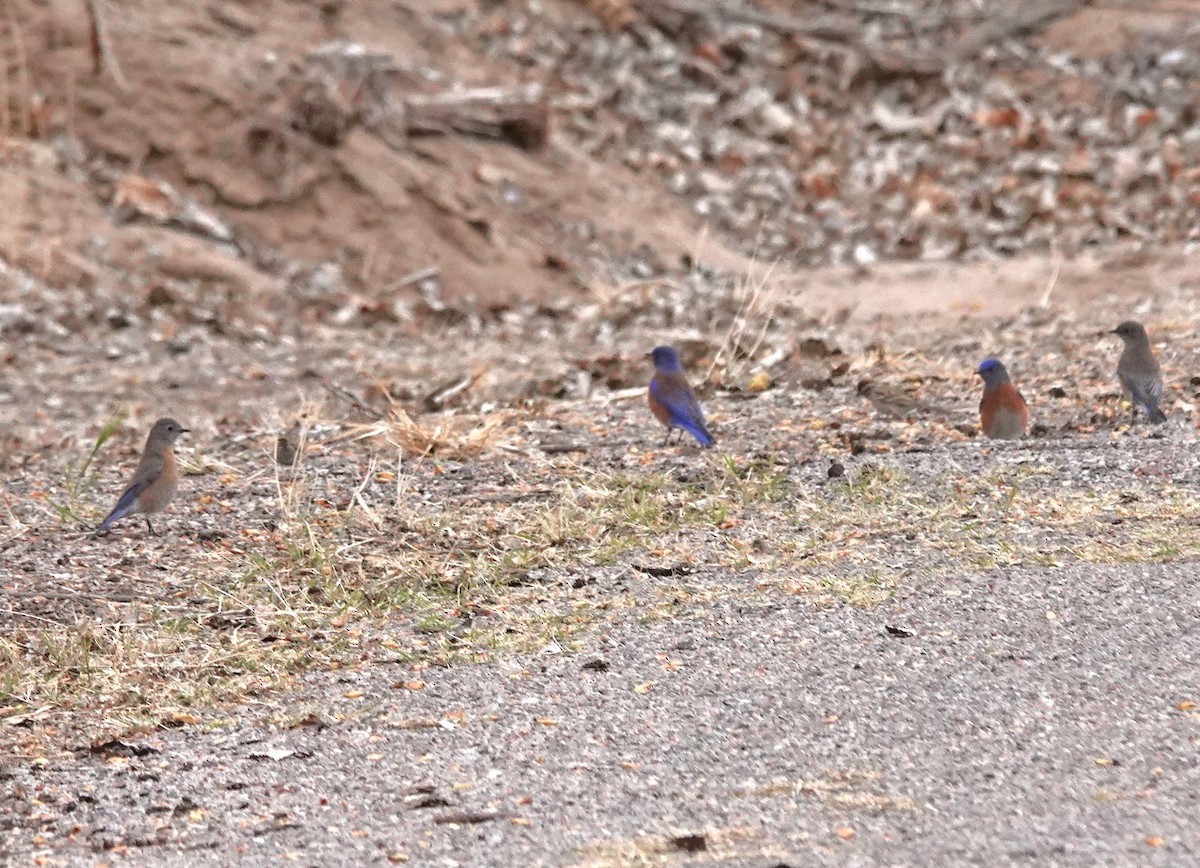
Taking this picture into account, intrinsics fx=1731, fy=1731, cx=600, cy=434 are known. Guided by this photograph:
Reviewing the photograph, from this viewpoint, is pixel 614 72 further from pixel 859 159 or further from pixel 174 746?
pixel 174 746

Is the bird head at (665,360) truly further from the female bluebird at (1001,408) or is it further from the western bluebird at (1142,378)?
the western bluebird at (1142,378)

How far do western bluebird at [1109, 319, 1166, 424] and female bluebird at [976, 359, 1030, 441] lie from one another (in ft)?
1.55

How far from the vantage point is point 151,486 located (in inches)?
237

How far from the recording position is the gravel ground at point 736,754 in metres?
3.46

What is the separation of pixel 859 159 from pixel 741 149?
39.5 inches

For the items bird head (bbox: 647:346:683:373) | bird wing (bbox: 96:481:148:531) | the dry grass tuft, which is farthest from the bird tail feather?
bird wing (bbox: 96:481:148:531)

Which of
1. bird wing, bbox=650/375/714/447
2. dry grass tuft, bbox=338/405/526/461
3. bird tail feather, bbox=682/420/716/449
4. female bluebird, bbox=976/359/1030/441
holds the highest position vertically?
female bluebird, bbox=976/359/1030/441

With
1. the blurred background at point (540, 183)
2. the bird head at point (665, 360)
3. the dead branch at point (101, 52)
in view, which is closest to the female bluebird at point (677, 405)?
the bird head at point (665, 360)

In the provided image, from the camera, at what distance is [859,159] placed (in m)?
14.7

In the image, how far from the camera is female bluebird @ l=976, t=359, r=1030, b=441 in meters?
6.73

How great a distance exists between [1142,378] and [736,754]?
11.9ft

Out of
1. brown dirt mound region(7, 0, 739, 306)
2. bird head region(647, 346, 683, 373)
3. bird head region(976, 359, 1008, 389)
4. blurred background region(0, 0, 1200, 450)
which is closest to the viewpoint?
bird head region(976, 359, 1008, 389)

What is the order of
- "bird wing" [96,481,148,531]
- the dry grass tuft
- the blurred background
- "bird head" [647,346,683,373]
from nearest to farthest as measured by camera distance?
1. "bird wing" [96,481,148,531]
2. the dry grass tuft
3. "bird head" [647,346,683,373]
4. the blurred background

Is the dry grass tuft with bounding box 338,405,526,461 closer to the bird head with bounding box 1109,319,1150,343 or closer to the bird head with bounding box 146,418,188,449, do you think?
the bird head with bounding box 146,418,188,449
